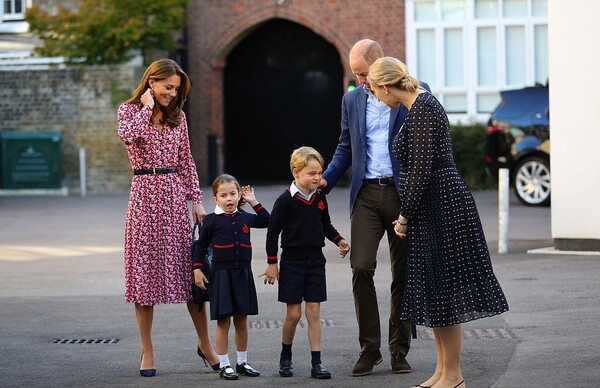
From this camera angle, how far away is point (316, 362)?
28.8ft

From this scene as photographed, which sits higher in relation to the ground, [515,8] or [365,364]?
[515,8]

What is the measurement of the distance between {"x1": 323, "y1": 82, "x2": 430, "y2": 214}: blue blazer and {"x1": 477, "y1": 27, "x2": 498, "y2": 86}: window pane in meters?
23.9

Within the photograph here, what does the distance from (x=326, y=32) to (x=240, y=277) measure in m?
24.8

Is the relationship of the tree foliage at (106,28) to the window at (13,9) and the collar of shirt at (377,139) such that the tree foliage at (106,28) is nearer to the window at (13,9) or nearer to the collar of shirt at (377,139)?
the window at (13,9)

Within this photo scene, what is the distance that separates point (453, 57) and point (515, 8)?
1841 mm

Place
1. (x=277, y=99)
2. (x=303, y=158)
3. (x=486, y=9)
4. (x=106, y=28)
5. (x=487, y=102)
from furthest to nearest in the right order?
(x=277, y=99)
(x=487, y=102)
(x=486, y=9)
(x=106, y=28)
(x=303, y=158)

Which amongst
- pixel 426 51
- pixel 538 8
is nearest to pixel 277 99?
pixel 426 51

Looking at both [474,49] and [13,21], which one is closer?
[474,49]

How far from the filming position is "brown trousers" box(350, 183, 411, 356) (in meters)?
8.96

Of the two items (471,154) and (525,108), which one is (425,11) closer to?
(471,154)

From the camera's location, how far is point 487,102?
32.7m

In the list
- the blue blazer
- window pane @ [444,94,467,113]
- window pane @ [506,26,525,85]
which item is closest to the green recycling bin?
window pane @ [444,94,467,113]

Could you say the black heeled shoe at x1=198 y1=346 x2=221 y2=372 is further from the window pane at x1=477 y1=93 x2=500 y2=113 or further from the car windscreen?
the window pane at x1=477 y1=93 x2=500 y2=113

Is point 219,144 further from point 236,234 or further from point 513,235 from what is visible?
point 236,234
